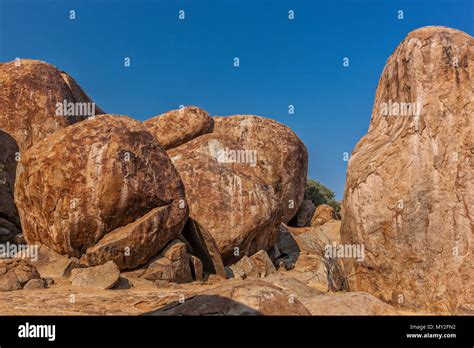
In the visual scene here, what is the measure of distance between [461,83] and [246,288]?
16.7ft

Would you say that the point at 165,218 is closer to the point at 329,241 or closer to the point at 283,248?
the point at 283,248

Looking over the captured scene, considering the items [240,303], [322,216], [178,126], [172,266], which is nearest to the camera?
[240,303]

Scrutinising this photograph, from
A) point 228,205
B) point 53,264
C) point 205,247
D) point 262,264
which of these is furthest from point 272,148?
point 53,264

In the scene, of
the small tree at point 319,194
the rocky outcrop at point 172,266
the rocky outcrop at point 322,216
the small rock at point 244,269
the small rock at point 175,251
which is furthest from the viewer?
the small tree at point 319,194

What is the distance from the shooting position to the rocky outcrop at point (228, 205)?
47.9 ft

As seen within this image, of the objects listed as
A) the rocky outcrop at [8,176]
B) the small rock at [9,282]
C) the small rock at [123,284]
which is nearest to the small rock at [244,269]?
the small rock at [123,284]

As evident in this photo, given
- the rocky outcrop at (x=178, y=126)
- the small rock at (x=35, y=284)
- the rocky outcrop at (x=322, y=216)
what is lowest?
the small rock at (x=35, y=284)

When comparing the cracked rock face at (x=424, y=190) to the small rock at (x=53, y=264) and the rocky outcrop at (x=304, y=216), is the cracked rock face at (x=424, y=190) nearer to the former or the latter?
the small rock at (x=53, y=264)

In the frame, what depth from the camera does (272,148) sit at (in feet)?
74.0

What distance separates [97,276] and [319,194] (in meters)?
21.2

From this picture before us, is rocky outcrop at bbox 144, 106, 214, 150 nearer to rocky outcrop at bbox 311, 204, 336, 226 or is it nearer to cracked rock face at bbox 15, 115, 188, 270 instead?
cracked rock face at bbox 15, 115, 188, 270

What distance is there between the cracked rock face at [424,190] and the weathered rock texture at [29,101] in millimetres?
12818

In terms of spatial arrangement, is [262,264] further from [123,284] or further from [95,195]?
[95,195]

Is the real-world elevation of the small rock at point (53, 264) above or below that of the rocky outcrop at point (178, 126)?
below
